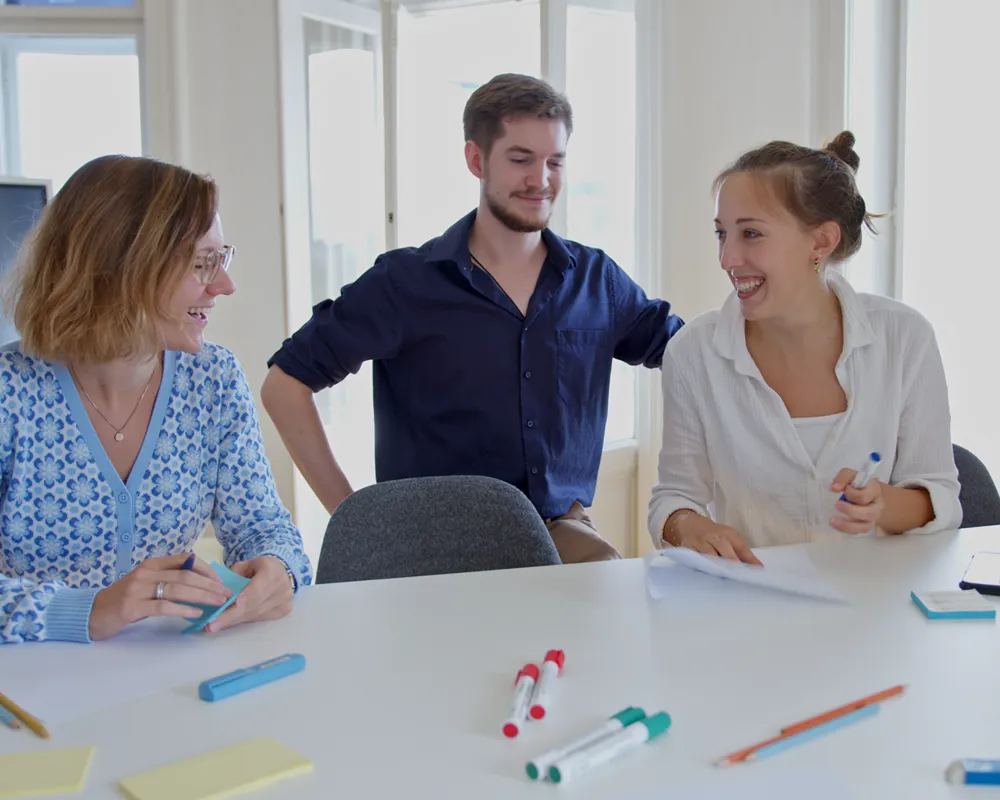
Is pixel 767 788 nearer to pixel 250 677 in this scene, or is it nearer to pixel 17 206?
pixel 250 677

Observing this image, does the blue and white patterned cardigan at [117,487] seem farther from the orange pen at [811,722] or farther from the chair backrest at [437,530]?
the orange pen at [811,722]

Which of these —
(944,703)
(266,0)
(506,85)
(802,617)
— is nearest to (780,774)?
(944,703)

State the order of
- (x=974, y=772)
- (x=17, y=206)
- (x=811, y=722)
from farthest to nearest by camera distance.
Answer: (x=17, y=206)
(x=811, y=722)
(x=974, y=772)

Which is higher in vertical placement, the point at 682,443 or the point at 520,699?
the point at 682,443

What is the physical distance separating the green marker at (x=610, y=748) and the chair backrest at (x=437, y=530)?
2.67 feet

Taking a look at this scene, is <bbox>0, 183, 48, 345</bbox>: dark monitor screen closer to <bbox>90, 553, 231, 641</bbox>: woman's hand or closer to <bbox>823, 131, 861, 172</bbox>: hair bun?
<bbox>90, 553, 231, 641</bbox>: woman's hand

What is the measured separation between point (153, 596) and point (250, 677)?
0.24 metres

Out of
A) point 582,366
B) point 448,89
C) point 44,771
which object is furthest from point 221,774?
point 448,89

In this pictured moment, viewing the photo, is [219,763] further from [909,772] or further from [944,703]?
[944,703]

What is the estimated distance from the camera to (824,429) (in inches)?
77.4

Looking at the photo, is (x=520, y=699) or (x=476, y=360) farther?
(x=476, y=360)

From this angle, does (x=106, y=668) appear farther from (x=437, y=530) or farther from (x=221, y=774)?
(x=437, y=530)

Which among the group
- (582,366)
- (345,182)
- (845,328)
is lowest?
(582,366)

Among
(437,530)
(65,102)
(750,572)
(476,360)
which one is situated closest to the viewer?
(750,572)
